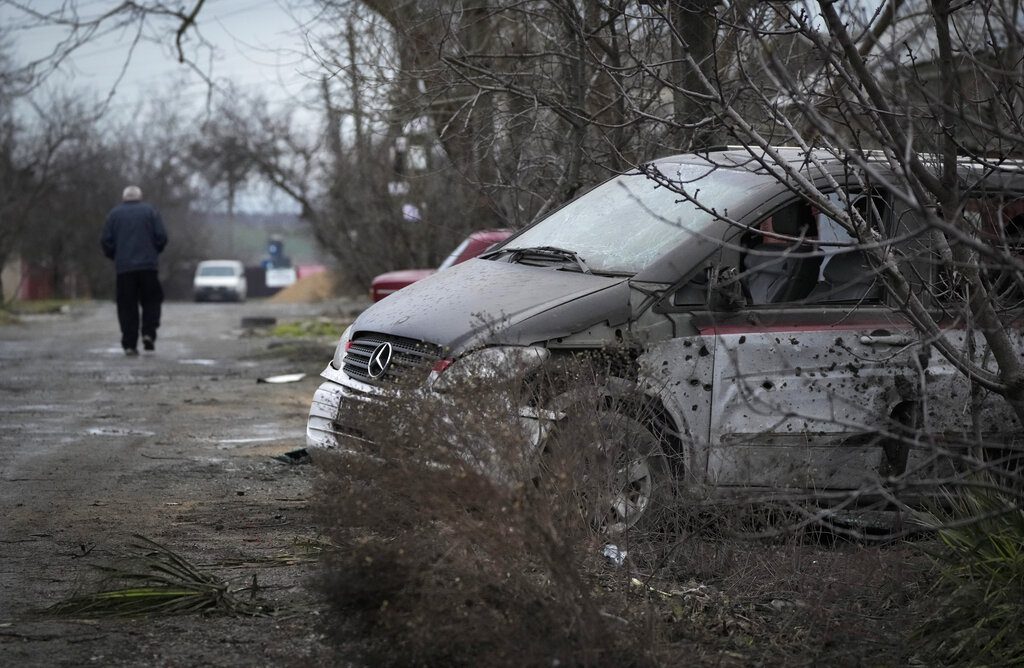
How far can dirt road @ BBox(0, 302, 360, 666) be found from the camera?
3922mm

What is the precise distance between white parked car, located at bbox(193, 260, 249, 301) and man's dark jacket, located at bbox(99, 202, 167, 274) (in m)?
36.2

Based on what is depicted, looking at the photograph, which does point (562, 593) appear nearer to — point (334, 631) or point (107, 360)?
point (334, 631)

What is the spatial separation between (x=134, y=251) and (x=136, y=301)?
63cm

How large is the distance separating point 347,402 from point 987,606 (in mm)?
2147

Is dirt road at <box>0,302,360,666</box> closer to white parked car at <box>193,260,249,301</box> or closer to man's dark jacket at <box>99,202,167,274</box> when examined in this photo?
man's dark jacket at <box>99,202,167,274</box>

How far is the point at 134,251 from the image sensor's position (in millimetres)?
14375

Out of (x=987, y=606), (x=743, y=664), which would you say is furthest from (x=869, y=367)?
(x=743, y=664)

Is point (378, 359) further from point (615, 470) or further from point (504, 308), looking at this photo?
point (615, 470)

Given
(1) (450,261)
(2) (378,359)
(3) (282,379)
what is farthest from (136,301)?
(2) (378,359)

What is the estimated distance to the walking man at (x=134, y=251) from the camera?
47.1 ft

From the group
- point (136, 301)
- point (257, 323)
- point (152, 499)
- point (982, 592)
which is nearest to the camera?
point (982, 592)

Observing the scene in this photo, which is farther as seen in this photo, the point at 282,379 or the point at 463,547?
the point at 282,379

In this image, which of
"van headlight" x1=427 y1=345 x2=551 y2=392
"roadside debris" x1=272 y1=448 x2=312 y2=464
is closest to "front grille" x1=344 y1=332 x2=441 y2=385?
"van headlight" x1=427 y1=345 x2=551 y2=392

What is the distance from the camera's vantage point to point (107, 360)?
1452cm
